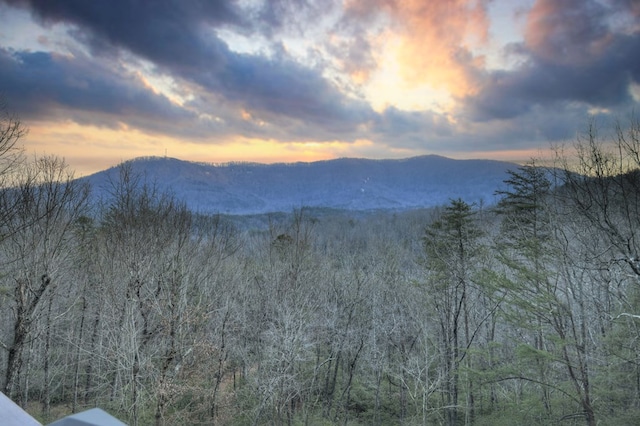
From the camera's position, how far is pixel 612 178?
41.2ft

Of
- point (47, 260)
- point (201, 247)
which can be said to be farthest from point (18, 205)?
point (201, 247)

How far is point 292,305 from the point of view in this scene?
1855 centimetres

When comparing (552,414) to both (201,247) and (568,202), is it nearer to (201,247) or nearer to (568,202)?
(568,202)

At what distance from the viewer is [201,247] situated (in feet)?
61.7

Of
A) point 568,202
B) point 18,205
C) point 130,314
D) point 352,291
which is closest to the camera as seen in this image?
point 18,205

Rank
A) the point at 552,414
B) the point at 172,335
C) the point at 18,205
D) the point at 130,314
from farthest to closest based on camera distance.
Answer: the point at 552,414 < the point at 172,335 < the point at 130,314 < the point at 18,205

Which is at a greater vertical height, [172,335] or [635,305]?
[635,305]

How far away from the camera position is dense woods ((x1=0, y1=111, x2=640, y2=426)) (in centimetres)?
1242

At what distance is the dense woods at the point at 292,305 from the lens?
489 inches

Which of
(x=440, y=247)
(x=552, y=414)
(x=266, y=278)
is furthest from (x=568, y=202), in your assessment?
(x=266, y=278)

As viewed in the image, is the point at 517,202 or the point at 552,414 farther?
the point at 517,202

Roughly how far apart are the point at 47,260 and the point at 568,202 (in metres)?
21.0

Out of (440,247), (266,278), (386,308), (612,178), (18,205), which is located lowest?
(386,308)

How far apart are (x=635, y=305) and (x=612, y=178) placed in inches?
206
